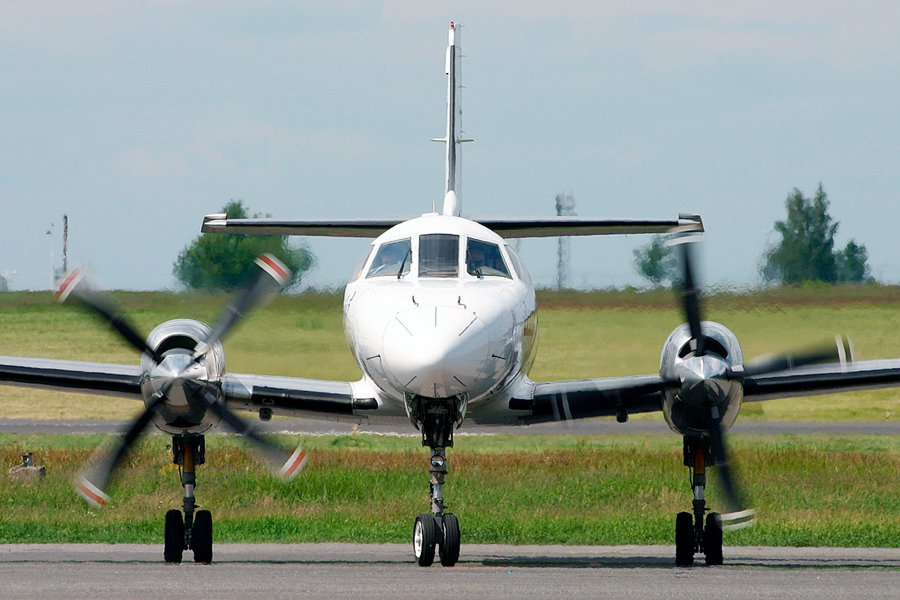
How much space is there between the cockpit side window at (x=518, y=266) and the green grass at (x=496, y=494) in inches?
243

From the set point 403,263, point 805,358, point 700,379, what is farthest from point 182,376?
point 805,358

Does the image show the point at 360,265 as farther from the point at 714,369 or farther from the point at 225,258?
the point at 225,258

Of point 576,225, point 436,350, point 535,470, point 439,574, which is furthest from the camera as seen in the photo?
point 535,470

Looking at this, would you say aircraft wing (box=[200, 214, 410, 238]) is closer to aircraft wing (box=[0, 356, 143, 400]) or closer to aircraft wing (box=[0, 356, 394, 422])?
aircraft wing (box=[0, 356, 394, 422])

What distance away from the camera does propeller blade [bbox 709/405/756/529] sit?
550 inches

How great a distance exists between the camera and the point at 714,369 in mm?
12969

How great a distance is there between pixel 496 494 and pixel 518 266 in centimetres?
1021

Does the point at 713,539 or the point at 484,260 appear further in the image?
the point at 713,539

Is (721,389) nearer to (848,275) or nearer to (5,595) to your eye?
(5,595)

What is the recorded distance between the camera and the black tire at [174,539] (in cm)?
1468

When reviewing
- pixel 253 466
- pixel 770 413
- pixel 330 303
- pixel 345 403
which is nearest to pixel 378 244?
pixel 345 403

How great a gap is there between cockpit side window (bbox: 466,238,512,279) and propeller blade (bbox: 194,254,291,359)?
101 inches

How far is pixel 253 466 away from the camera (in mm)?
25578

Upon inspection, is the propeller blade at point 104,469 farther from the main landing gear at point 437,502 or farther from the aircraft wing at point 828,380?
the aircraft wing at point 828,380
